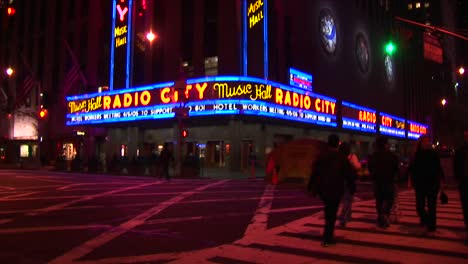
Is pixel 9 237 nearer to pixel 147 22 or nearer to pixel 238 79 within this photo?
pixel 238 79

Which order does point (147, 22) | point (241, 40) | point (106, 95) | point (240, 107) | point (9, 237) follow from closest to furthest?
1. point (9, 237)
2. point (240, 107)
3. point (241, 40)
4. point (106, 95)
5. point (147, 22)

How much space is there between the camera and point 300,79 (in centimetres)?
4006

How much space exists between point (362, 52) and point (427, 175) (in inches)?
1995

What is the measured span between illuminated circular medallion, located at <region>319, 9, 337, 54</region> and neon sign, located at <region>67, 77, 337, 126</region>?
8012mm

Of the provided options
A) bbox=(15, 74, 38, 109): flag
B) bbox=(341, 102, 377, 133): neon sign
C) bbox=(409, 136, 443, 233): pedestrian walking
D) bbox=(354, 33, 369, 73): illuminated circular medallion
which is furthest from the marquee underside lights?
bbox=(409, 136, 443, 233): pedestrian walking

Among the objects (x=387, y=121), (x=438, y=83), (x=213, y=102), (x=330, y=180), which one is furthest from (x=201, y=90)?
(x=438, y=83)

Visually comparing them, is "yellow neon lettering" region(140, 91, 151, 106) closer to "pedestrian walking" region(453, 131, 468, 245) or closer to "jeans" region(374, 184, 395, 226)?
"jeans" region(374, 184, 395, 226)

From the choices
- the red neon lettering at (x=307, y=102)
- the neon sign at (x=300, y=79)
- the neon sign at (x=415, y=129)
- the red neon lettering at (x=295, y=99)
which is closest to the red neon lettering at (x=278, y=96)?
the red neon lettering at (x=295, y=99)

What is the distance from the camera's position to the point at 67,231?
9961mm

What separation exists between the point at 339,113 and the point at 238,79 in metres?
15.3

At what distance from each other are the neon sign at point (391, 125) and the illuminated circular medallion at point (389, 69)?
6.52 m

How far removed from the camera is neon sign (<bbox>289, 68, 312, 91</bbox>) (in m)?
38.6

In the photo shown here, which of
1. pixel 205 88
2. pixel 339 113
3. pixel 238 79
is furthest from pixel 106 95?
pixel 339 113

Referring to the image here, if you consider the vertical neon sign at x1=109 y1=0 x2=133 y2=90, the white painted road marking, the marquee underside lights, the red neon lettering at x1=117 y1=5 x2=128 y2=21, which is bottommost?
the white painted road marking
